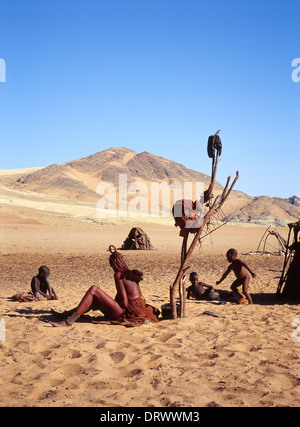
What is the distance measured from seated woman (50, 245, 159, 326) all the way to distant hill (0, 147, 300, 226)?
195 feet

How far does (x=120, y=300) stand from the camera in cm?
614

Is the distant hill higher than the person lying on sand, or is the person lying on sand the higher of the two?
the distant hill

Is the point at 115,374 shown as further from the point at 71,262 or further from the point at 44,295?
the point at 71,262

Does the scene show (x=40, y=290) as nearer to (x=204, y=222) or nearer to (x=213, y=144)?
(x=204, y=222)

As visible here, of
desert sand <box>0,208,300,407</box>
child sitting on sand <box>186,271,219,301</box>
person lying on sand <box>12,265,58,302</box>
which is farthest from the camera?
child sitting on sand <box>186,271,219,301</box>

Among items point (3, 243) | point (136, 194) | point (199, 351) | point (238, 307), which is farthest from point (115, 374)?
point (136, 194)

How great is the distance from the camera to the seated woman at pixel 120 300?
5.95m

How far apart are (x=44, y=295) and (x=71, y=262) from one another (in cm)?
691

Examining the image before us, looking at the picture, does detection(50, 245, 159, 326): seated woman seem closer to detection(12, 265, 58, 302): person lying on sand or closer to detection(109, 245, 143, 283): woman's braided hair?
detection(109, 245, 143, 283): woman's braided hair

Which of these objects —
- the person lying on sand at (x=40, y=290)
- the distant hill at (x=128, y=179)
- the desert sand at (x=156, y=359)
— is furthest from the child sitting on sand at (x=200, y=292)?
the distant hill at (x=128, y=179)

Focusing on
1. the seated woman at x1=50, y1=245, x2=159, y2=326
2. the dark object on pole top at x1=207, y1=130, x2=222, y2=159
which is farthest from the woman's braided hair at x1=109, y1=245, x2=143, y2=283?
the dark object on pole top at x1=207, y1=130, x2=222, y2=159

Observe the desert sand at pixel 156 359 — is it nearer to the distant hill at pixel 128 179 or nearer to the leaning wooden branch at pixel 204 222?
the leaning wooden branch at pixel 204 222

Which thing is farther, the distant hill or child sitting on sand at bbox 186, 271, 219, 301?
the distant hill

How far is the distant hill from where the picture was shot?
76.1m
